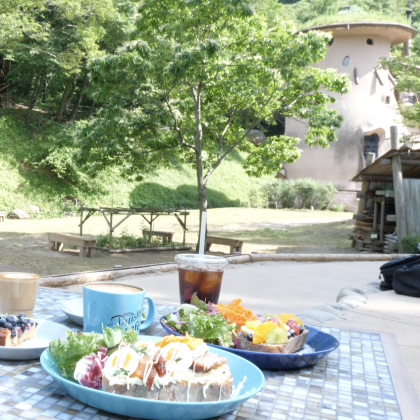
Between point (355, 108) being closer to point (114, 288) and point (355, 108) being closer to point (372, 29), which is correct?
point (372, 29)

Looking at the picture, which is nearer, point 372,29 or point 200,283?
point 200,283

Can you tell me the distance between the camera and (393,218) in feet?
44.0

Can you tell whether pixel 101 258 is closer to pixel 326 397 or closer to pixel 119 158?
pixel 119 158

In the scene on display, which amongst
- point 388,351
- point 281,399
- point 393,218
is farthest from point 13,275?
point 393,218

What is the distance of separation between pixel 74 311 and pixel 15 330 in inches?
16.5

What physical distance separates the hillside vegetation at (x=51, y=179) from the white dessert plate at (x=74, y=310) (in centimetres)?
1715

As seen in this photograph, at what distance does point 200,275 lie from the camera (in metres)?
1.85

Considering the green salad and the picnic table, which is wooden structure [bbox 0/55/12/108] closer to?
the green salad

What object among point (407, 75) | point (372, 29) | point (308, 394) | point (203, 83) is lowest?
point (308, 394)

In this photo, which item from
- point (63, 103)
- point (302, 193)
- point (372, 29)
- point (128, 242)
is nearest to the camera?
point (128, 242)

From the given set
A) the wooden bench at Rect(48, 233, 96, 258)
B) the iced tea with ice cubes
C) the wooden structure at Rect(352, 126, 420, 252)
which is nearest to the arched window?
the wooden structure at Rect(352, 126, 420, 252)

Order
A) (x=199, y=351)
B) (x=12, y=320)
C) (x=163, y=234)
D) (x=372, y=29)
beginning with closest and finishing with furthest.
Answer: (x=199, y=351), (x=12, y=320), (x=163, y=234), (x=372, y=29)

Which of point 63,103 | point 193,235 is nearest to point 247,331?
point 193,235

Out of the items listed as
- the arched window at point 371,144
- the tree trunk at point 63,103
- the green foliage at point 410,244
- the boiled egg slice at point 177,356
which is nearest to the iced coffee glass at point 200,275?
the boiled egg slice at point 177,356
